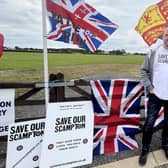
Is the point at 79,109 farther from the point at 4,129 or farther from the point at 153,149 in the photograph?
the point at 153,149

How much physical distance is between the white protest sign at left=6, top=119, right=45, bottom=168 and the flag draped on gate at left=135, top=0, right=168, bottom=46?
2.27m

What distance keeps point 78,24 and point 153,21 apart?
56.5 inches

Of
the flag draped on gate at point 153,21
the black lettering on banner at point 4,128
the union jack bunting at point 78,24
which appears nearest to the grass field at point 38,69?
the flag draped on gate at point 153,21

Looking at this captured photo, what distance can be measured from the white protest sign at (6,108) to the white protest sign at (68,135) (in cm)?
48

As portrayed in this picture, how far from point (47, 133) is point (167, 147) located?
1859 millimetres

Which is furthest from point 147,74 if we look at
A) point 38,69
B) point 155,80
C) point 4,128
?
point 38,69

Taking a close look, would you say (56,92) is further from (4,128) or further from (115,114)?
(115,114)

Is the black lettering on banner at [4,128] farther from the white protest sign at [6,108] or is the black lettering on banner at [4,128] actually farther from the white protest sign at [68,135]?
the white protest sign at [68,135]

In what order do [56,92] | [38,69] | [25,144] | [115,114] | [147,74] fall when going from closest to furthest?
[25,144], [56,92], [147,74], [115,114], [38,69]

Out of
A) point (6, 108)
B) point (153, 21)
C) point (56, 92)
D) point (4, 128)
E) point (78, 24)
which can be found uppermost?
point (153, 21)

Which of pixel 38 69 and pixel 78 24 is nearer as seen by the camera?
pixel 78 24

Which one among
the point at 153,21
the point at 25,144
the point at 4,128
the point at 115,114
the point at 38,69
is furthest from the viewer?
the point at 38,69

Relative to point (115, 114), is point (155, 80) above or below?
above

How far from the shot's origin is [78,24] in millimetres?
4012
